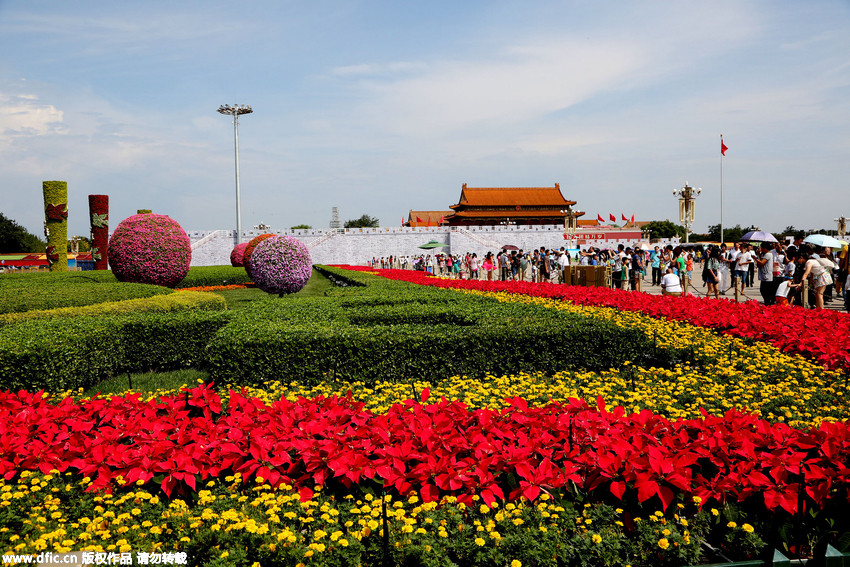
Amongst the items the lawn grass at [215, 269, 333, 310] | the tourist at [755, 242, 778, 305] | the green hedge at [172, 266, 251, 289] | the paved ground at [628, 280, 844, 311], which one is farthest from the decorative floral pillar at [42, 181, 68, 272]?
the tourist at [755, 242, 778, 305]

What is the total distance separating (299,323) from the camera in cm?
612

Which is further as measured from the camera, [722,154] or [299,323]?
[722,154]

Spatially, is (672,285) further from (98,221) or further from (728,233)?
(728,233)

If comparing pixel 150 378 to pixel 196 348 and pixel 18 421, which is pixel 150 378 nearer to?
pixel 196 348

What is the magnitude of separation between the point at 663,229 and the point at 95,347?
64.5 meters

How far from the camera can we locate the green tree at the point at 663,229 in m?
61.6

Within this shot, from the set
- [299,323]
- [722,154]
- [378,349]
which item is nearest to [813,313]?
[378,349]

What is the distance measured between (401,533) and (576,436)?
1043mm

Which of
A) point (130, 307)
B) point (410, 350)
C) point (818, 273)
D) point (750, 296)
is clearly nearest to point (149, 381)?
point (130, 307)

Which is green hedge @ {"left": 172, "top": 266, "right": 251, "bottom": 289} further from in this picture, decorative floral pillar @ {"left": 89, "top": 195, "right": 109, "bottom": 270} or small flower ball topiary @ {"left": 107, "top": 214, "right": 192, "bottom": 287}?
decorative floral pillar @ {"left": 89, "top": 195, "right": 109, "bottom": 270}

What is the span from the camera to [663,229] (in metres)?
Result: 62.5

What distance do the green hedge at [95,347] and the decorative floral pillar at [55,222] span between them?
738 inches

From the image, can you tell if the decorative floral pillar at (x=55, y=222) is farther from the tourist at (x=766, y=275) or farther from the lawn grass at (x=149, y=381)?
the tourist at (x=766, y=275)

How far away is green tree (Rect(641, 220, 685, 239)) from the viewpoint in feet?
202
